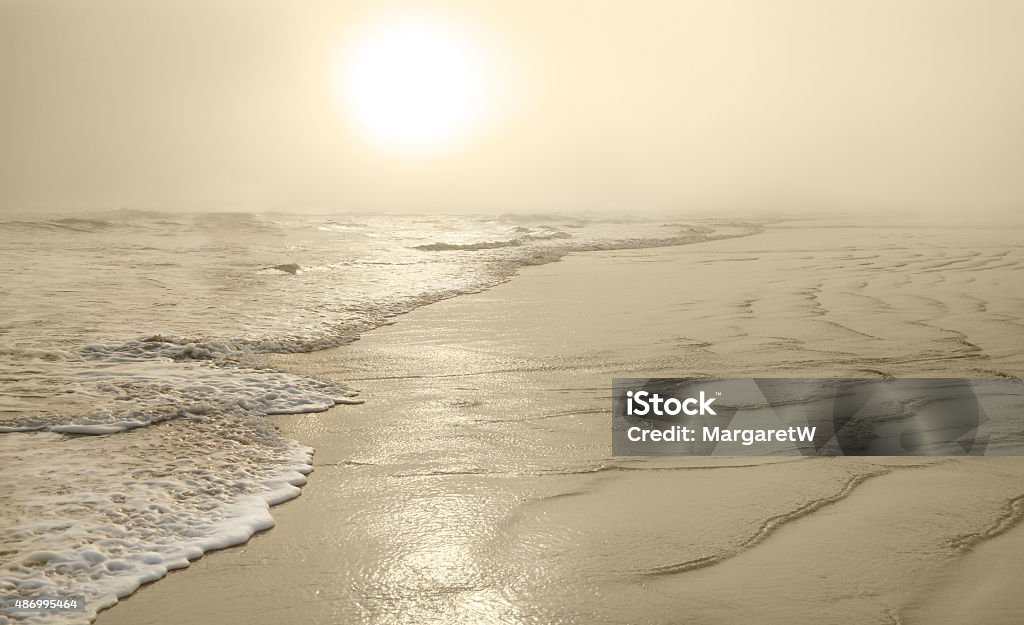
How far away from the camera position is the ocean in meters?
2.81

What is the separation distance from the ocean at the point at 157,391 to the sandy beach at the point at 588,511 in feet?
0.66

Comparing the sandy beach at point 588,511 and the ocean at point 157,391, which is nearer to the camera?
the sandy beach at point 588,511

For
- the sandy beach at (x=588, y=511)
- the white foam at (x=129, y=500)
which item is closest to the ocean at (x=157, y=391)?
the white foam at (x=129, y=500)

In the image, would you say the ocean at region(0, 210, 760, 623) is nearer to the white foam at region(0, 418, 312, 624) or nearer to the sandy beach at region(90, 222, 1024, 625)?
the white foam at region(0, 418, 312, 624)

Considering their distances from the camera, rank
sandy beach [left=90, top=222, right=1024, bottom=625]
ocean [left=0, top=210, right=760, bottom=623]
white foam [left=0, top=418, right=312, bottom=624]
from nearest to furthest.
A: sandy beach [left=90, top=222, right=1024, bottom=625] < white foam [left=0, top=418, right=312, bottom=624] < ocean [left=0, top=210, right=760, bottom=623]

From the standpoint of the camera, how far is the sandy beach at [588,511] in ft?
7.79

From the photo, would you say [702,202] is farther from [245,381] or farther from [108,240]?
[245,381]

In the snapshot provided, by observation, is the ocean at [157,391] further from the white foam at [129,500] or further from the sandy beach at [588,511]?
the sandy beach at [588,511]

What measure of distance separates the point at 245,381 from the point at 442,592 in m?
2.87

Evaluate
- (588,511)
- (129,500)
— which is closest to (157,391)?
(129,500)

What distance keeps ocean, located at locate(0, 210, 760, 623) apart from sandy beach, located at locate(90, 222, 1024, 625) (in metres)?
0.20

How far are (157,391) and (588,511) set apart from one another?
2800mm

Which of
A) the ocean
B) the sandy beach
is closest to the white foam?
the ocean

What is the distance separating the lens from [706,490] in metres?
3.26
